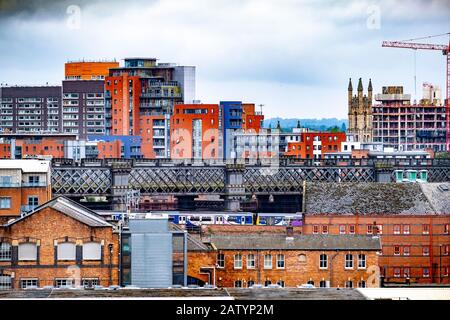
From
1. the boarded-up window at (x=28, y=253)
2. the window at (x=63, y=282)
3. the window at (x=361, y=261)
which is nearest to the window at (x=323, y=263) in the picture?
the window at (x=361, y=261)

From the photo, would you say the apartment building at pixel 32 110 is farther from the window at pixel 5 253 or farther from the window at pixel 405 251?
the window at pixel 5 253

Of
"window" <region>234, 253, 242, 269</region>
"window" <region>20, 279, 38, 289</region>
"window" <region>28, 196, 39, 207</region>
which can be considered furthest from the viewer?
"window" <region>28, 196, 39, 207</region>

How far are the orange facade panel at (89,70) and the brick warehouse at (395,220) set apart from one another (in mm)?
29964

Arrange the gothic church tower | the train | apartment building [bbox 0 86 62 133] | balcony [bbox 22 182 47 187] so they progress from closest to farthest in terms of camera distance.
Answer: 1. balcony [bbox 22 182 47 187]
2. the train
3. apartment building [bbox 0 86 62 133]
4. the gothic church tower

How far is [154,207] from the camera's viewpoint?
38.6m

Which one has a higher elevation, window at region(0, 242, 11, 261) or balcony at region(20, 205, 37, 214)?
balcony at region(20, 205, 37, 214)

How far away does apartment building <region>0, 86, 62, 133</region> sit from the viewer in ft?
182

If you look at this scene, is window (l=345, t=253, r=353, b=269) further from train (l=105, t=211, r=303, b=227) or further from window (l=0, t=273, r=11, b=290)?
train (l=105, t=211, r=303, b=227)

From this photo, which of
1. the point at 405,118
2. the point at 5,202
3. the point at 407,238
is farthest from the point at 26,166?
the point at 405,118

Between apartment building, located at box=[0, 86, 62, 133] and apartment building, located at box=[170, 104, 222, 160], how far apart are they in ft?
22.8

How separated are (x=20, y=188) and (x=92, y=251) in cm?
493

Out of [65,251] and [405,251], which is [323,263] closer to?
[65,251]

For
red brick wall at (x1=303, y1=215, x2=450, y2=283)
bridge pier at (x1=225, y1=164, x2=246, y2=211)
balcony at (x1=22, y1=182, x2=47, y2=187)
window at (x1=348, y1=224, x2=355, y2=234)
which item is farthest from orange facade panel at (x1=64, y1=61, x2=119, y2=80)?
Result: balcony at (x1=22, y1=182, x2=47, y2=187)

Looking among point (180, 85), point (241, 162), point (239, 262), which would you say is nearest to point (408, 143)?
point (180, 85)
